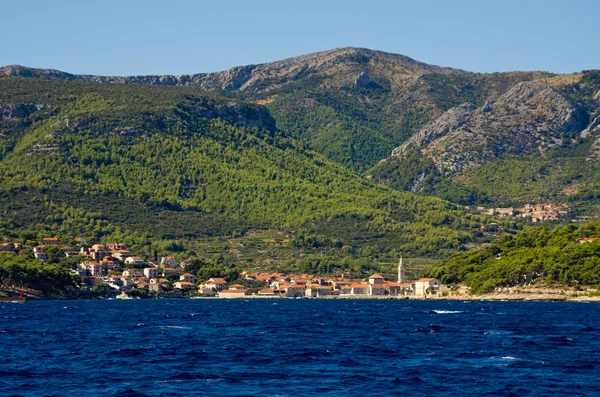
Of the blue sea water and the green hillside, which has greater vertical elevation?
the green hillside

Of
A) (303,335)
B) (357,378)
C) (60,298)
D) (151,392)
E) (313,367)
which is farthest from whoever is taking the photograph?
(60,298)

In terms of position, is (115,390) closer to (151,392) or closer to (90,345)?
(151,392)

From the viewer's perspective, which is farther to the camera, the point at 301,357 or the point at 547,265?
the point at 547,265

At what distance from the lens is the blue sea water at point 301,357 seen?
58938mm

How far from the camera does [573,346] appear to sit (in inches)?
3169

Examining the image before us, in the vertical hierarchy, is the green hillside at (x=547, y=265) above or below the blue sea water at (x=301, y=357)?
above

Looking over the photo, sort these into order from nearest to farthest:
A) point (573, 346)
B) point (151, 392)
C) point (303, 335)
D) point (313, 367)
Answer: point (151, 392)
point (313, 367)
point (573, 346)
point (303, 335)

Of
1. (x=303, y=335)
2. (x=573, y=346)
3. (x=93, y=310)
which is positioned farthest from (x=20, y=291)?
(x=573, y=346)

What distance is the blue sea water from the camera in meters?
58.9

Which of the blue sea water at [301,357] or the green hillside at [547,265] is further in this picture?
the green hillside at [547,265]

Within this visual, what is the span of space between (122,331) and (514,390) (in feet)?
161

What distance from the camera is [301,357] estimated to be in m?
73.4

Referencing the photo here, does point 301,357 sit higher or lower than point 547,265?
lower

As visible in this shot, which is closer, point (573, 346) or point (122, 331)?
point (573, 346)
